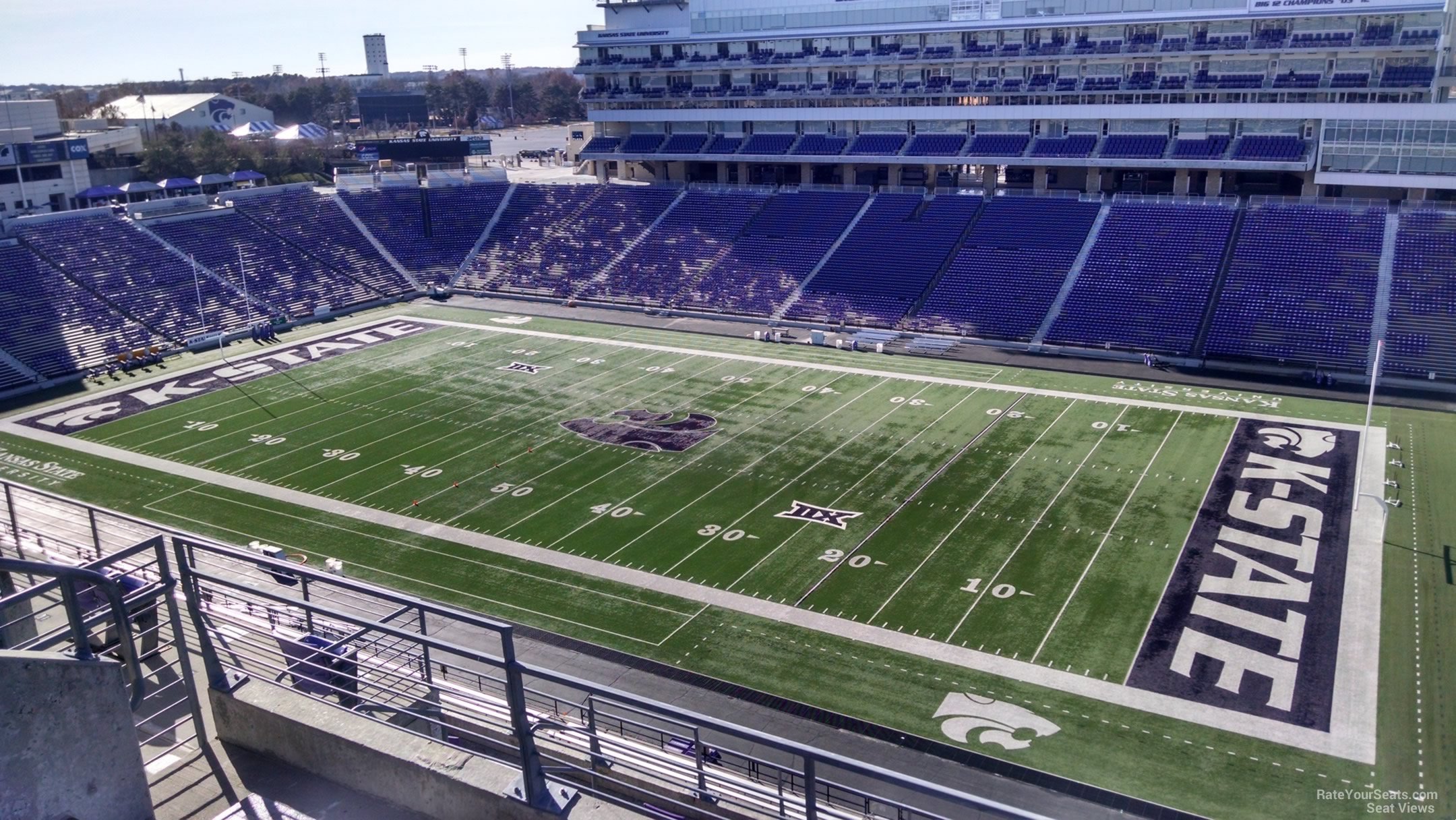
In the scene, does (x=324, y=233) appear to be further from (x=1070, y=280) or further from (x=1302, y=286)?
(x=1302, y=286)

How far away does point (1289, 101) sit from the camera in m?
51.8

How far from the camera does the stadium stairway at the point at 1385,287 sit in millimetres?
41625

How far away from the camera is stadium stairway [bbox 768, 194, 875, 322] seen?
5375 centimetres

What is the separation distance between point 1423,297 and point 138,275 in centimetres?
6053

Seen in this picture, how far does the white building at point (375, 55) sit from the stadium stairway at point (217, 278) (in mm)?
148732

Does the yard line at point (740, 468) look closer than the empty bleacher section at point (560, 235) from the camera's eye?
Yes

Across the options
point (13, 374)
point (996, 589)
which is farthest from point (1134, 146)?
point (13, 374)

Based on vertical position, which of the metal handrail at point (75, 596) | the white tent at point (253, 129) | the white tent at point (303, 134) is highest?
the white tent at point (253, 129)

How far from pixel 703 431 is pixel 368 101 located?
74.4 meters

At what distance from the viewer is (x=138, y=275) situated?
5397 cm

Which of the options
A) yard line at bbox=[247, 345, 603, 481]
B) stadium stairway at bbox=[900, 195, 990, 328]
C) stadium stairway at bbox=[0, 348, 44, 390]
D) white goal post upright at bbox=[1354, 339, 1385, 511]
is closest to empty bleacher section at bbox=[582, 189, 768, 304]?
yard line at bbox=[247, 345, 603, 481]

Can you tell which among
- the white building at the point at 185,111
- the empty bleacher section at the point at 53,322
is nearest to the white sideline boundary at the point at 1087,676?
the empty bleacher section at the point at 53,322

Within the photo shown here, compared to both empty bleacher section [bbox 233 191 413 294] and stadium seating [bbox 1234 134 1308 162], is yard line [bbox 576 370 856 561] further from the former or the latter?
empty bleacher section [bbox 233 191 413 294]

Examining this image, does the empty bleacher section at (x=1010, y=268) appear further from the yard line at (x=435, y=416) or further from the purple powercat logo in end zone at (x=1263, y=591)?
the yard line at (x=435, y=416)
